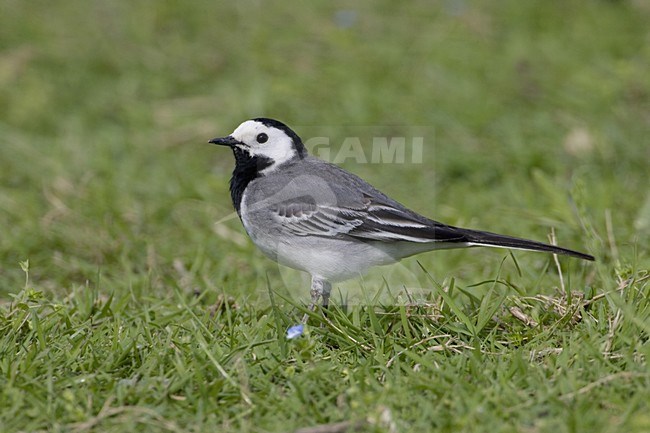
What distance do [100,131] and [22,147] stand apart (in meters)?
0.87

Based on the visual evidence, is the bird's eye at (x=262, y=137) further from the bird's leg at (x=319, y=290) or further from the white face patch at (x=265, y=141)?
the bird's leg at (x=319, y=290)

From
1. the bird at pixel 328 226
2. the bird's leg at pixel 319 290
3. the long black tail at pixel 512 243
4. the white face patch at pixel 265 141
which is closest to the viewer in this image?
the long black tail at pixel 512 243

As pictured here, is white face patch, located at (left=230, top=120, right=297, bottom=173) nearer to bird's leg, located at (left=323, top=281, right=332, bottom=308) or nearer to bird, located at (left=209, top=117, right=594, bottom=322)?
bird, located at (left=209, top=117, right=594, bottom=322)

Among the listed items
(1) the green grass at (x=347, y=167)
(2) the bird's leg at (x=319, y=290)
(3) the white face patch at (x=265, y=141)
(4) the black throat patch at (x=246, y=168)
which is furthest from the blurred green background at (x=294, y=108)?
(2) the bird's leg at (x=319, y=290)

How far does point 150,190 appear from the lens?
23.5ft

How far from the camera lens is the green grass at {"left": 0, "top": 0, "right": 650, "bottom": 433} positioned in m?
3.61

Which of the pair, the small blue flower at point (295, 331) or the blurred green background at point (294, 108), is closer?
the small blue flower at point (295, 331)

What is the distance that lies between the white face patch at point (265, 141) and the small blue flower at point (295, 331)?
1.28 meters

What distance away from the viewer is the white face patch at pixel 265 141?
4984 millimetres

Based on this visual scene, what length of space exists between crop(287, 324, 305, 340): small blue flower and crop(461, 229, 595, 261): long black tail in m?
0.99

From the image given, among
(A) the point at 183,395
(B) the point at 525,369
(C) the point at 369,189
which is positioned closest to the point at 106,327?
(A) the point at 183,395

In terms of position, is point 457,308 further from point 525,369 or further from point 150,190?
point 150,190

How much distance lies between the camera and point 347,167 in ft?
25.4

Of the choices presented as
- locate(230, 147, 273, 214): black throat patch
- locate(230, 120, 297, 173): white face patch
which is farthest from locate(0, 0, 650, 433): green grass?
locate(230, 120, 297, 173): white face patch
